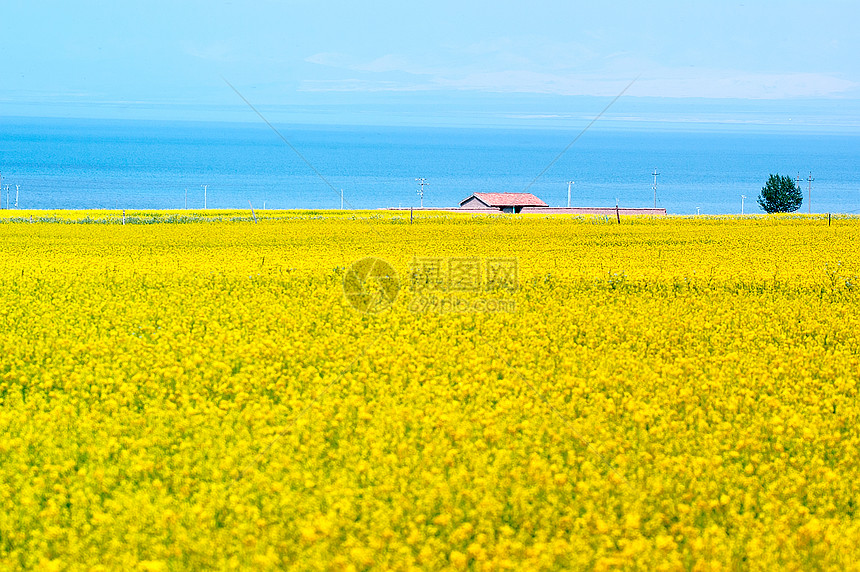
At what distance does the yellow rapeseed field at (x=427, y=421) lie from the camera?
7520 mm

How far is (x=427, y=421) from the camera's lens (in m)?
10.1

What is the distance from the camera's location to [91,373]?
12.3m

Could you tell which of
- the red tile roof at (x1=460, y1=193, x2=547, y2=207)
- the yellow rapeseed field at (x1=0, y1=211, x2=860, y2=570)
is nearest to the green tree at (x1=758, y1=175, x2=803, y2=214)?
the red tile roof at (x1=460, y1=193, x2=547, y2=207)

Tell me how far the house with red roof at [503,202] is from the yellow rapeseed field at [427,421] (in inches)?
2907

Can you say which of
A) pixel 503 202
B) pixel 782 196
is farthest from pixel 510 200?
pixel 782 196

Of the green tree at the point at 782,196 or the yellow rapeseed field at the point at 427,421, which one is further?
the green tree at the point at 782,196

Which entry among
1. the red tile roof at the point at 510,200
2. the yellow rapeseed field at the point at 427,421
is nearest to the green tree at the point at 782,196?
the red tile roof at the point at 510,200

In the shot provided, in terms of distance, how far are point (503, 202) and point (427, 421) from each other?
8882cm

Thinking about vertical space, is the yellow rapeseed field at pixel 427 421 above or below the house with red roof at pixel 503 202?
below

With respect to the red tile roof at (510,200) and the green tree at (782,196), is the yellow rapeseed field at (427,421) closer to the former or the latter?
the red tile roof at (510,200)

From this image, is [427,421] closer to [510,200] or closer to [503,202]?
[503,202]

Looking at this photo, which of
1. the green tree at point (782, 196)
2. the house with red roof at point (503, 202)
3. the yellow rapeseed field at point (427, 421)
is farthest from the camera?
the green tree at point (782, 196)

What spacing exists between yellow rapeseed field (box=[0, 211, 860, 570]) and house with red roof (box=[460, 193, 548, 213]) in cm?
7384

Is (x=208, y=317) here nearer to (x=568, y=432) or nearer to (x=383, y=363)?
(x=383, y=363)
